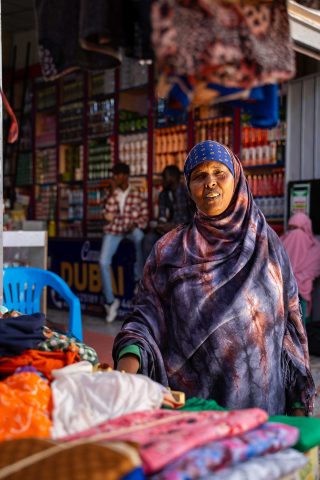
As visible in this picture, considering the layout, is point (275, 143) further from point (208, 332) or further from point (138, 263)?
point (208, 332)

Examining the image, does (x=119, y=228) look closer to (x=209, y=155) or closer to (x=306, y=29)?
(x=306, y=29)

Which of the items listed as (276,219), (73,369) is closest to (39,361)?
(73,369)

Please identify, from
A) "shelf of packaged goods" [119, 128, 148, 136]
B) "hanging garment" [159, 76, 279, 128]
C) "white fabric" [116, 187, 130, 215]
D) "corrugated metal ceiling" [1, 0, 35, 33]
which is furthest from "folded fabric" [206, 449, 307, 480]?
"corrugated metal ceiling" [1, 0, 35, 33]

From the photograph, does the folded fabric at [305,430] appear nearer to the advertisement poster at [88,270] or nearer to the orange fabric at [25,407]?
the orange fabric at [25,407]

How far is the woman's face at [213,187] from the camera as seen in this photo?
2.06 m

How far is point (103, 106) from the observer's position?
8195 mm

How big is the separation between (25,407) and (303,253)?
4.51m

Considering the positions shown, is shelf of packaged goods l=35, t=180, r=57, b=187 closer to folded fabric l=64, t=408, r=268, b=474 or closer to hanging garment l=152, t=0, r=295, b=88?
hanging garment l=152, t=0, r=295, b=88

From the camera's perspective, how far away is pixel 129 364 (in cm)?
186

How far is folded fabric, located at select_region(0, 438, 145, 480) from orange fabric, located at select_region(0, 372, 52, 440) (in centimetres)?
11

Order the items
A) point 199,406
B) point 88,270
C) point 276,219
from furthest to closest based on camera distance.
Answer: point 88,270, point 276,219, point 199,406

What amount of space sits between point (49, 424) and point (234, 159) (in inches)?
51.8

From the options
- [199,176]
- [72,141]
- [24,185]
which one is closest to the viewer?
[199,176]

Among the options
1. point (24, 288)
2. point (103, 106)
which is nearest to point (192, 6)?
point (24, 288)
